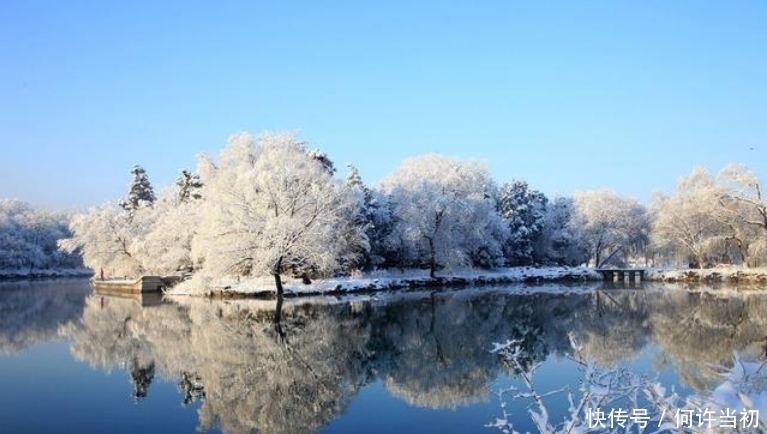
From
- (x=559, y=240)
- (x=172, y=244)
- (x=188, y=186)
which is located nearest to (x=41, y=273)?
(x=188, y=186)

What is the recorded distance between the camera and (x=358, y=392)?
38.2 ft

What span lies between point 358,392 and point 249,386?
2.08m

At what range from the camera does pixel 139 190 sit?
62.2 m

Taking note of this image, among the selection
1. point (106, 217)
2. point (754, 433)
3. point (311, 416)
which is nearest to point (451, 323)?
point (311, 416)

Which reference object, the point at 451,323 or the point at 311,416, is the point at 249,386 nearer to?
the point at 311,416

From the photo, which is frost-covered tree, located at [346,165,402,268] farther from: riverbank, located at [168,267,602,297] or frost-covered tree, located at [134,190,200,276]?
frost-covered tree, located at [134,190,200,276]

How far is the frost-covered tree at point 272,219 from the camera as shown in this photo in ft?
102

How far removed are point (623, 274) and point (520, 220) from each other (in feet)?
31.0

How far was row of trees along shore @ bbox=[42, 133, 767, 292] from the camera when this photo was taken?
31.8 metres

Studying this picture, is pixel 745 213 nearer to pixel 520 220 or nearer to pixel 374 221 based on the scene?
pixel 520 220

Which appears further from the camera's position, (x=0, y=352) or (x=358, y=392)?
(x=0, y=352)

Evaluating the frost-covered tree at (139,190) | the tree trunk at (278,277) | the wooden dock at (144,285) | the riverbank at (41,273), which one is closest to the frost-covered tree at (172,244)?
the wooden dock at (144,285)

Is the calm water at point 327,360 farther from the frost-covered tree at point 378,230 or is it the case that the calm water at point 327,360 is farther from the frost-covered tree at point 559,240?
the frost-covered tree at point 559,240

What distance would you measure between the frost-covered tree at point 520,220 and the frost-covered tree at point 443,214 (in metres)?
4.84
